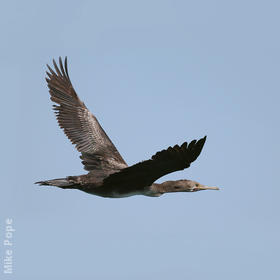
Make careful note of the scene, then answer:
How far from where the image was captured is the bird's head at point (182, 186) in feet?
43.8

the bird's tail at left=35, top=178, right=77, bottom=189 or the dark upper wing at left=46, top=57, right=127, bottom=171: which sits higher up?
the dark upper wing at left=46, top=57, right=127, bottom=171

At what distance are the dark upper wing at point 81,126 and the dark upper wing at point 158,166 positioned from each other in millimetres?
1720

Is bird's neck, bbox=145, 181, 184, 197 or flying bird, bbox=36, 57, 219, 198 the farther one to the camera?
bird's neck, bbox=145, 181, 184, 197

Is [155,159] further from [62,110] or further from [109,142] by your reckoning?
[62,110]

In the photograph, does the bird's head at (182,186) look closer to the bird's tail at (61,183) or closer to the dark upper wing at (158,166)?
the dark upper wing at (158,166)

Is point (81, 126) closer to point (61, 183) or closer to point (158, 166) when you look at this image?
point (61, 183)

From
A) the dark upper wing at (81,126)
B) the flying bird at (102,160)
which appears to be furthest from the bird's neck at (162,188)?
the dark upper wing at (81,126)

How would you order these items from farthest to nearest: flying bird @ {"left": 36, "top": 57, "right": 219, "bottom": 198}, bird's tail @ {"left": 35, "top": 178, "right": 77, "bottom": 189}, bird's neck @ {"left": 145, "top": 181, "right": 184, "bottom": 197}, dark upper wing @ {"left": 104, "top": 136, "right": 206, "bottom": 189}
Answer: bird's neck @ {"left": 145, "top": 181, "right": 184, "bottom": 197} < bird's tail @ {"left": 35, "top": 178, "right": 77, "bottom": 189} < flying bird @ {"left": 36, "top": 57, "right": 219, "bottom": 198} < dark upper wing @ {"left": 104, "top": 136, "right": 206, "bottom": 189}

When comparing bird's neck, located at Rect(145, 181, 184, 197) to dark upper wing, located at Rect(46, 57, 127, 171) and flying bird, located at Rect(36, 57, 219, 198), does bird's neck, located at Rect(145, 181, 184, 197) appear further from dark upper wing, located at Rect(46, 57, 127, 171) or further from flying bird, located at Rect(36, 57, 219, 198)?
dark upper wing, located at Rect(46, 57, 127, 171)

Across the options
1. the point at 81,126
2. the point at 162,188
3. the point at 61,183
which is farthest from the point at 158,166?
the point at 81,126

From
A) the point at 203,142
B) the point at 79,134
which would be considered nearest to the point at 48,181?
the point at 79,134

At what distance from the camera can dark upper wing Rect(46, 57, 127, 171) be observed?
1468 centimetres

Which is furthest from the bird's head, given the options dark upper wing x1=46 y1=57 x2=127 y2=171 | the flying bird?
dark upper wing x1=46 y1=57 x2=127 y2=171

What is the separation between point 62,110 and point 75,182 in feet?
11.0
